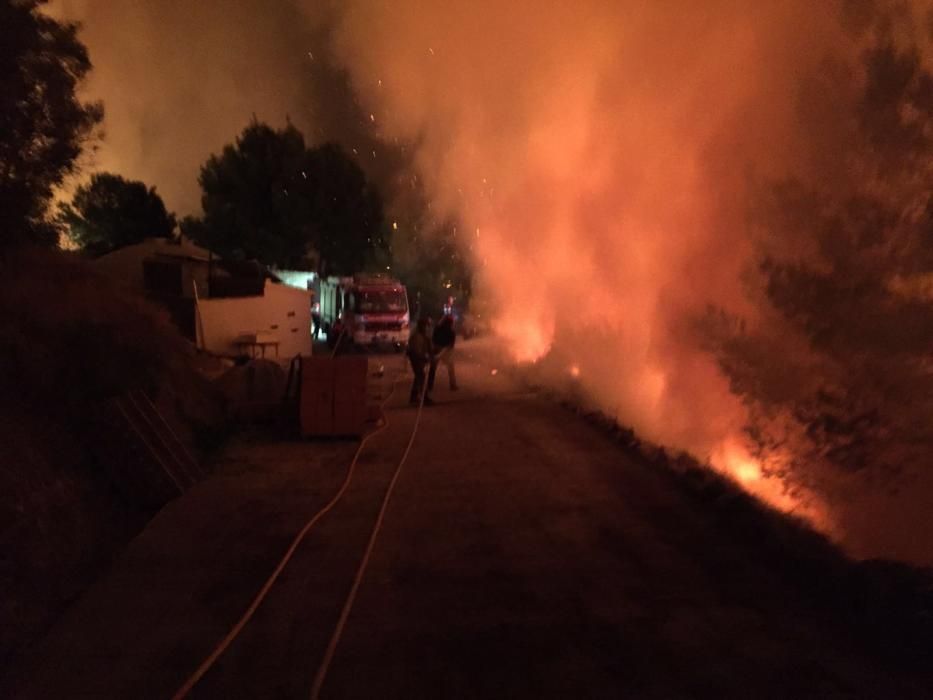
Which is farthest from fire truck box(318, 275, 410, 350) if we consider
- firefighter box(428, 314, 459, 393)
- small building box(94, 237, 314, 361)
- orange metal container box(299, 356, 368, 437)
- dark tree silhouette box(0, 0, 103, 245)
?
orange metal container box(299, 356, 368, 437)

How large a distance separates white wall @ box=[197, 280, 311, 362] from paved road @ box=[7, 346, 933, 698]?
10425 mm

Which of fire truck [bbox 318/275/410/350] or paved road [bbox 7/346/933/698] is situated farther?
fire truck [bbox 318/275/410/350]

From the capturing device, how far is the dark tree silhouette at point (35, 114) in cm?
955

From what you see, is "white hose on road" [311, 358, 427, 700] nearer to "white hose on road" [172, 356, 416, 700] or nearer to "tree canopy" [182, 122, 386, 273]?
"white hose on road" [172, 356, 416, 700]

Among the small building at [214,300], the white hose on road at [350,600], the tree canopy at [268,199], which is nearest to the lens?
the white hose on road at [350,600]

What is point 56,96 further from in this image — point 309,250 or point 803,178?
point 309,250

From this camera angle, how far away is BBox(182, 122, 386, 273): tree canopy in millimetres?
34031

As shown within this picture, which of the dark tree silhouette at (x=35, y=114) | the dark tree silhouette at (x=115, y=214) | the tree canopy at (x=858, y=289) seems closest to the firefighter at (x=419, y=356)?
the tree canopy at (x=858, y=289)

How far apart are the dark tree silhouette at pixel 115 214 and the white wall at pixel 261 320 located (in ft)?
46.2

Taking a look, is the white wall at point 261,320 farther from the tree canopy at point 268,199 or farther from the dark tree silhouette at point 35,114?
the tree canopy at point 268,199

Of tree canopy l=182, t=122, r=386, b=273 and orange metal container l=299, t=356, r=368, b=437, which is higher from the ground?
tree canopy l=182, t=122, r=386, b=273

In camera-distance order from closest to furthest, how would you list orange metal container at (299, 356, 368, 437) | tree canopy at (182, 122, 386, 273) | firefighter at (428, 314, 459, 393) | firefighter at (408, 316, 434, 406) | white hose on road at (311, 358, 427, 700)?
1. white hose on road at (311, 358, 427, 700)
2. orange metal container at (299, 356, 368, 437)
3. firefighter at (408, 316, 434, 406)
4. firefighter at (428, 314, 459, 393)
5. tree canopy at (182, 122, 386, 273)

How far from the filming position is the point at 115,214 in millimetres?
32219

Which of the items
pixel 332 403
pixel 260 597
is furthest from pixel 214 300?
pixel 260 597
